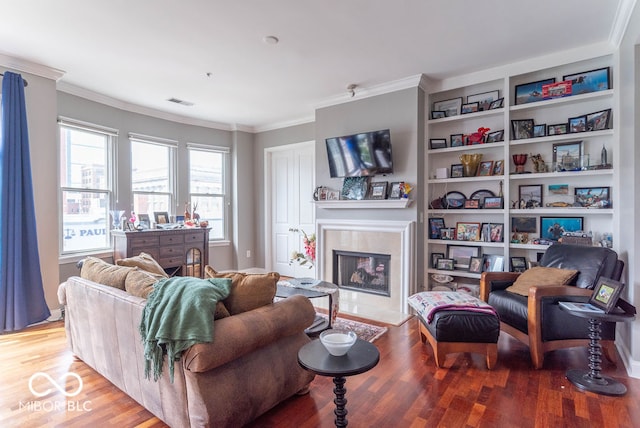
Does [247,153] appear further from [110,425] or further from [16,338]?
[110,425]

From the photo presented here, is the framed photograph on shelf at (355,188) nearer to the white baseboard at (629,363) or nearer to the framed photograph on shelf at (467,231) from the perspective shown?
the framed photograph on shelf at (467,231)

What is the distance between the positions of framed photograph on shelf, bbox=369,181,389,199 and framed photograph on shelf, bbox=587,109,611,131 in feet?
6.56

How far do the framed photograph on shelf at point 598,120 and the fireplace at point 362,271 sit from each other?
2.34 metres

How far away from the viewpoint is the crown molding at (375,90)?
3793mm

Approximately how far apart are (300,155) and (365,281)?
238cm

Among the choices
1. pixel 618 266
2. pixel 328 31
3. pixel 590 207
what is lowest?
pixel 618 266

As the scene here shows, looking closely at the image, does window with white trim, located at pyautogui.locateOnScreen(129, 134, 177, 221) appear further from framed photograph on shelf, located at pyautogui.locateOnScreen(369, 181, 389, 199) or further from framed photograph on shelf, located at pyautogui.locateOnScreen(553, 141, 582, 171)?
framed photograph on shelf, located at pyautogui.locateOnScreen(553, 141, 582, 171)

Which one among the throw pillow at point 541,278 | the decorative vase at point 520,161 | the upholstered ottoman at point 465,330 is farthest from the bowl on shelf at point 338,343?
the decorative vase at point 520,161

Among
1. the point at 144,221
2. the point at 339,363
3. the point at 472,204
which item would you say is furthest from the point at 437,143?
the point at 144,221

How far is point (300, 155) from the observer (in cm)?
560

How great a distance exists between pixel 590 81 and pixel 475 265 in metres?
2.06

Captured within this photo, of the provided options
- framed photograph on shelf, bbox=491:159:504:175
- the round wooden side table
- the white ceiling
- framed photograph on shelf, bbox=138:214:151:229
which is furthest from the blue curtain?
framed photograph on shelf, bbox=491:159:504:175

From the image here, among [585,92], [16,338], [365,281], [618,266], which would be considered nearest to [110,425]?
[16,338]

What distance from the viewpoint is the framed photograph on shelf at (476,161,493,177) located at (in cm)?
371
